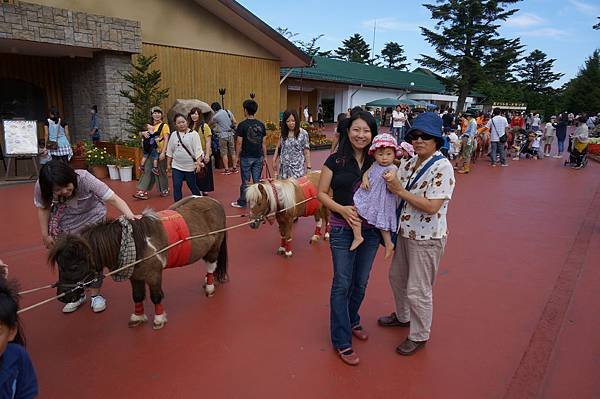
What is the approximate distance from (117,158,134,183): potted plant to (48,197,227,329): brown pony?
5.90 m

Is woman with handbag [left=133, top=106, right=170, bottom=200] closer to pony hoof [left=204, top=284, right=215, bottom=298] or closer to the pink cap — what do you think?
pony hoof [left=204, top=284, right=215, bottom=298]

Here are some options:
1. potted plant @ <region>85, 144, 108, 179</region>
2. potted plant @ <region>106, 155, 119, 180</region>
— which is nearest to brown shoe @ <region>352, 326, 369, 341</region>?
potted plant @ <region>106, 155, 119, 180</region>

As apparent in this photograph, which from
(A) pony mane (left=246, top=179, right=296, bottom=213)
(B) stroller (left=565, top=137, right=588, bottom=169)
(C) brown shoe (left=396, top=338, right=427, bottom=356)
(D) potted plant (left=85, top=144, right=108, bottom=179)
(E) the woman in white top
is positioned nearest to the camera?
(C) brown shoe (left=396, top=338, right=427, bottom=356)

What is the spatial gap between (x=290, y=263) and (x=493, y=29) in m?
38.3

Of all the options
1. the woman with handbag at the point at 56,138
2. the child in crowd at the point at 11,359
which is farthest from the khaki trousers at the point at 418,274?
the woman with handbag at the point at 56,138

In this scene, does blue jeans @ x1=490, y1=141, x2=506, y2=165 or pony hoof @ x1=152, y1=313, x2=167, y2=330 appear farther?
blue jeans @ x1=490, y1=141, x2=506, y2=165

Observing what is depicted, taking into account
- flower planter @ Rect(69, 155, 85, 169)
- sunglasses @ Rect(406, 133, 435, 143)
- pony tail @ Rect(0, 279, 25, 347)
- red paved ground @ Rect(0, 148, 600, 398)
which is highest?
sunglasses @ Rect(406, 133, 435, 143)

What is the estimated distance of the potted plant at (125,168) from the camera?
8.91m

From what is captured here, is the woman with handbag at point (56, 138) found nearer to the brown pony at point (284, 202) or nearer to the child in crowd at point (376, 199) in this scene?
the brown pony at point (284, 202)

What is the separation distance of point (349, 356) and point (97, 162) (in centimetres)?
831

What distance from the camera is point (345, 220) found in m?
2.71

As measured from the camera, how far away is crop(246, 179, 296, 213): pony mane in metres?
4.30

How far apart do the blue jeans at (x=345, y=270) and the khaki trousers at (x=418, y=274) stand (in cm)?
27

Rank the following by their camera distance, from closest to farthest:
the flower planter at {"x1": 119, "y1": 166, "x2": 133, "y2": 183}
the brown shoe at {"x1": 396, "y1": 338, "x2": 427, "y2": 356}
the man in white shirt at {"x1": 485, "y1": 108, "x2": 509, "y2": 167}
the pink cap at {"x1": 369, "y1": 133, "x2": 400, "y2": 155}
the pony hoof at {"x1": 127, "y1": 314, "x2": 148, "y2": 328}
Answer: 1. the pink cap at {"x1": 369, "y1": 133, "x2": 400, "y2": 155}
2. the brown shoe at {"x1": 396, "y1": 338, "x2": 427, "y2": 356}
3. the pony hoof at {"x1": 127, "y1": 314, "x2": 148, "y2": 328}
4. the flower planter at {"x1": 119, "y1": 166, "x2": 133, "y2": 183}
5. the man in white shirt at {"x1": 485, "y1": 108, "x2": 509, "y2": 167}
